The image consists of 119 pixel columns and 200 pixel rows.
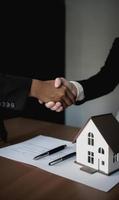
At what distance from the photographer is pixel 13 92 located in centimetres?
98

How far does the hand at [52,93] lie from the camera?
A: 1078 millimetres

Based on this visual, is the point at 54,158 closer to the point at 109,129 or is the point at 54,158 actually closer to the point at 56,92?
the point at 109,129

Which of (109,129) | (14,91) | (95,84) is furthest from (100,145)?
(95,84)

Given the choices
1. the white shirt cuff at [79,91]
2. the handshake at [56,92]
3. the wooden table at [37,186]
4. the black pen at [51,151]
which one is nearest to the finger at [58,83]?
the handshake at [56,92]

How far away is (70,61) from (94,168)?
Answer: 1.31 metres

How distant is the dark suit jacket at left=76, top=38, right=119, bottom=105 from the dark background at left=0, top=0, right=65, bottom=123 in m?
0.38

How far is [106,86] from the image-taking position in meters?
1.40

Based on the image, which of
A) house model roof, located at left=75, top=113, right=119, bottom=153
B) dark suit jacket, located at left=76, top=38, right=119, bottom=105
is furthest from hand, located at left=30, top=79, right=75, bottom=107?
house model roof, located at left=75, top=113, right=119, bottom=153

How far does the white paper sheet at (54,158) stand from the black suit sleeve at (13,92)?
138 millimetres

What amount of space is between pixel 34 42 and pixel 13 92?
663 millimetres

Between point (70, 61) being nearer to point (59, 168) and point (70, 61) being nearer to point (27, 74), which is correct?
point (27, 74)

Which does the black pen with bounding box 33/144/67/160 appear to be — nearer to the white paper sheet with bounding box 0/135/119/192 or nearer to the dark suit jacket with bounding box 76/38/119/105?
the white paper sheet with bounding box 0/135/119/192

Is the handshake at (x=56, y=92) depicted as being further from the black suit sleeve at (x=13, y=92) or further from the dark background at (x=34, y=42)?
the dark background at (x=34, y=42)

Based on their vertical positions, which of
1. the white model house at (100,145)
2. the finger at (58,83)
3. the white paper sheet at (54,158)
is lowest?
the white paper sheet at (54,158)
